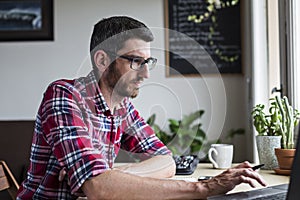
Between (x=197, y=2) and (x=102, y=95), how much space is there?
2335 millimetres

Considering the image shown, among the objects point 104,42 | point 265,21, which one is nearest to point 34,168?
point 104,42

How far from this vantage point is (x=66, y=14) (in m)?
4.04

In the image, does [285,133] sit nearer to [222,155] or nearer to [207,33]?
[222,155]

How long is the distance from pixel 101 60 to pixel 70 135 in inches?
12.9

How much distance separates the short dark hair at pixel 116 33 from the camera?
5.61 feet

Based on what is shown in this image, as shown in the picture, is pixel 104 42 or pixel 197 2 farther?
pixel 197 2

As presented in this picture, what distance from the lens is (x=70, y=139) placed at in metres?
1.52

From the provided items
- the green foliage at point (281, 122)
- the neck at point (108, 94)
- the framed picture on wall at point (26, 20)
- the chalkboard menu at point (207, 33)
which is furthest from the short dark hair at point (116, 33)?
the framed picture on wall at point (26, 20)

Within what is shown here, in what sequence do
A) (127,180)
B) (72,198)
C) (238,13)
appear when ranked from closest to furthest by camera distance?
(127,180)
(72,198)
(238,13)

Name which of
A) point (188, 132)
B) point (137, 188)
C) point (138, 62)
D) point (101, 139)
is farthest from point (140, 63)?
point (188, 132)

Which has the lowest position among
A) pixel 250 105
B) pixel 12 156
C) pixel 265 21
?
pixel 12 156

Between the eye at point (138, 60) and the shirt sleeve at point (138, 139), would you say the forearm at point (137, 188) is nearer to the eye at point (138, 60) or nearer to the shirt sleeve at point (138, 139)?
the eye at point (138, 60)

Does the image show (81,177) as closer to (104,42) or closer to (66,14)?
(104,42)

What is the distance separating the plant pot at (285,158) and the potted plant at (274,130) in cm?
5
